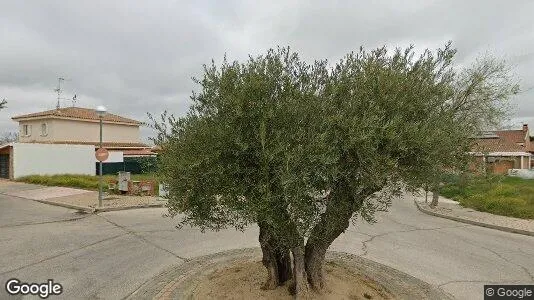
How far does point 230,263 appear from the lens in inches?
284

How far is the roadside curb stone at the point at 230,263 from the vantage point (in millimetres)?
5865

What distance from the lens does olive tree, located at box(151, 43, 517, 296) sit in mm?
4164

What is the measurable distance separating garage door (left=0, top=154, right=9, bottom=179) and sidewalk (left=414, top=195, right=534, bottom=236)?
29002mm

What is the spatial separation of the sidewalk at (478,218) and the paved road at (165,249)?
1.65 ft

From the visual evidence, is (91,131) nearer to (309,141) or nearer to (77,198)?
(77,198)

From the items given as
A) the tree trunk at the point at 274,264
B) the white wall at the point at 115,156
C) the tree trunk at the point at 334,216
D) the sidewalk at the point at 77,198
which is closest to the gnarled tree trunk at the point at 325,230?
the tree trunk at the point at 334,216

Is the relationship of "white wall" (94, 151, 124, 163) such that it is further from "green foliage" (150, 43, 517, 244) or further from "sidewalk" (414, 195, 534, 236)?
"green foliage" (150, 43, 517, 244)

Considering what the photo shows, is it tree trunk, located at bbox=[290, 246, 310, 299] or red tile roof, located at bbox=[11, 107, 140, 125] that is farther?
red tile roof, located at bbox=[11, 107, 140, 125]

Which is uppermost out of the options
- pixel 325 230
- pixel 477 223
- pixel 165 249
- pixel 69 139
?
pixel 69 139

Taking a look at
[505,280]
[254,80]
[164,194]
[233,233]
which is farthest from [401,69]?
[233,233]

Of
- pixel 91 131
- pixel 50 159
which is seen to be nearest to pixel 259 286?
pixel 50 159

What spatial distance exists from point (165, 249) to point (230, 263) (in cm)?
221

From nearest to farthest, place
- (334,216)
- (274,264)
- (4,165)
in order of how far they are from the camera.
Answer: (334,216)
(274,264)
(4,165)

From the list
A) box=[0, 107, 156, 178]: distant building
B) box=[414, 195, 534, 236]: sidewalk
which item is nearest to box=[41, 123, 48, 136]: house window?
box=[0, 107, 156, 178]: distant building
